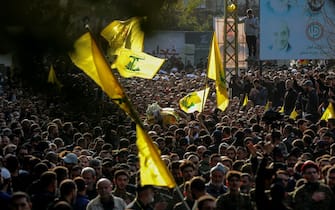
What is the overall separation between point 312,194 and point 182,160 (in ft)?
11.5

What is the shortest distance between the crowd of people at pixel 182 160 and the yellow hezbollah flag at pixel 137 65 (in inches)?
39.2

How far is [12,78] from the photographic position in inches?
328

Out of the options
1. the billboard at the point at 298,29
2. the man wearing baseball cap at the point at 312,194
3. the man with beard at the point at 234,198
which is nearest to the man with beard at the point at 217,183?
the man with beard at the point at 234,198

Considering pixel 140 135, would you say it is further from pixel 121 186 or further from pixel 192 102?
pixel 192 102

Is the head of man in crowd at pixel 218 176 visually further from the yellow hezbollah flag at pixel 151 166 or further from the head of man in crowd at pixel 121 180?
the yellow hezbollah flag at pixel 151 166

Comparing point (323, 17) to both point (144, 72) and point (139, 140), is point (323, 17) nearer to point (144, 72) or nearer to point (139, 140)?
point (144, 72)

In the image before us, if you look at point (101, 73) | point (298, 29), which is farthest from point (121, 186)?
point (298, 29)

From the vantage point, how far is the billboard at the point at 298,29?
31.2 m

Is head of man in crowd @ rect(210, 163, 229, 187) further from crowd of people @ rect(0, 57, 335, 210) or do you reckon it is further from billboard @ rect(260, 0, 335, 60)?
billboard @ rect(260, 0, 335, 60)

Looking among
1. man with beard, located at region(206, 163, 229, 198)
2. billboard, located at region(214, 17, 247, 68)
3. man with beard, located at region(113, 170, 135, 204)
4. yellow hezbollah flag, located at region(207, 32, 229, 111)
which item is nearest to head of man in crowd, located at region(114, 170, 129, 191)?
man with beard, located at region(113, 170, 135, 204)

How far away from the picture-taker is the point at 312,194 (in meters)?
11.1

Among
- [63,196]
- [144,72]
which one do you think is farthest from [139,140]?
[144,72]

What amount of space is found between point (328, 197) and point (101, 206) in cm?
→ 255

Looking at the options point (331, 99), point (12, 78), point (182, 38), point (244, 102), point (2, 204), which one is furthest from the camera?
point (182, 38)
